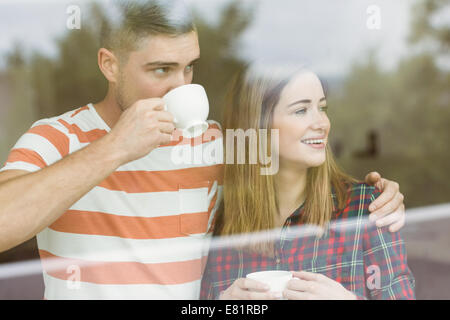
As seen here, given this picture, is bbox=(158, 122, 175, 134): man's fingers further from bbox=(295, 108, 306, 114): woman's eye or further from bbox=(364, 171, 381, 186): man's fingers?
bbox=(364, 171, 381, 186): man's fingers

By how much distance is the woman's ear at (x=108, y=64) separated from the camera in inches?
33.6

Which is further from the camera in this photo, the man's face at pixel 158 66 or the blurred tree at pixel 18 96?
the blurred tree at pixel 18 96

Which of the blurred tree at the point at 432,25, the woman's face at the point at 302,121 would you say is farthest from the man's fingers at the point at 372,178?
the blurred tree at the point at 432,25

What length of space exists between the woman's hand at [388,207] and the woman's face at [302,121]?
0.13 metres

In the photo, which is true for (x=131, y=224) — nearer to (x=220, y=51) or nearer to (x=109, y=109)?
(x=109, y=109)

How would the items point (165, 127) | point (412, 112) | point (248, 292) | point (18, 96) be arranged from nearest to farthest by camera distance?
point (165, 127)
point (248, 292)
point (18, 96)
point (412, 112)

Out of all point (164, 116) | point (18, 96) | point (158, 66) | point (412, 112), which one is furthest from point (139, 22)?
point (412, 112)

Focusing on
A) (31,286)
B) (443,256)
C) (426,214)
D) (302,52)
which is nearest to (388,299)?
(302,52)

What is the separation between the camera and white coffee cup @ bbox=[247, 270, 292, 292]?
0.81 m

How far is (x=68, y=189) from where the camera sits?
71 cm

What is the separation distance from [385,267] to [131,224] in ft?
1.53

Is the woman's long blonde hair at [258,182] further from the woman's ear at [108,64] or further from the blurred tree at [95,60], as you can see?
the woman's ear at [108,64]

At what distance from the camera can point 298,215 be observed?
882mm

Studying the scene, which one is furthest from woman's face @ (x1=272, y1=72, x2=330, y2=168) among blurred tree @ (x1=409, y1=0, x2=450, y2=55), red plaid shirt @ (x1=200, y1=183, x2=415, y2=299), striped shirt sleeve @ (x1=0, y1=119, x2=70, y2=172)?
blurred tree @ (x1=409, y1=0, x2=450, y2=55)
